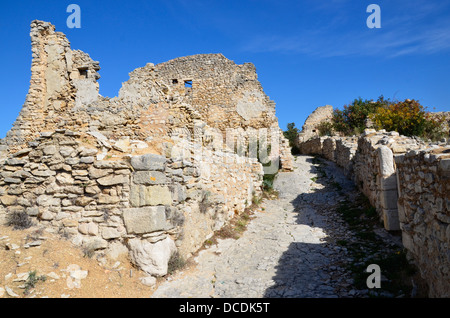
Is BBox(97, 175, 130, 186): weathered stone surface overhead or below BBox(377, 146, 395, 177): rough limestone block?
below

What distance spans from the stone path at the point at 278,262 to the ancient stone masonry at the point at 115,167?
1.96ft

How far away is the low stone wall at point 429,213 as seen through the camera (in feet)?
9.95

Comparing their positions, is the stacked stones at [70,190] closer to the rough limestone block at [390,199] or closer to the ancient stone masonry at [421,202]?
the ancient stone masonry at [421,202]

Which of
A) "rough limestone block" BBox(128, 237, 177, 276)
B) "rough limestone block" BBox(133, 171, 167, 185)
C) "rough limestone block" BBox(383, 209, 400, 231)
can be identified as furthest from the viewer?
"rough limestone block" BBox(383, 209, 400, 231)

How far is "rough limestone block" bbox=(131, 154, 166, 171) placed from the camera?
4.83m

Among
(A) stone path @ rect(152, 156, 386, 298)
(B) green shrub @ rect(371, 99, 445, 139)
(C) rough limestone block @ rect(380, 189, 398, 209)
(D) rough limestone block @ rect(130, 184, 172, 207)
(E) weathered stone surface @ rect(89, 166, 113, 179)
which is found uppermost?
(B) green shrub @ rect(371, 99, 445, 139)

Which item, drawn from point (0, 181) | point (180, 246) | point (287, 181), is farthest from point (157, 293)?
point (287, 181)

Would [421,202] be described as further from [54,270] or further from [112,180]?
[54,270]

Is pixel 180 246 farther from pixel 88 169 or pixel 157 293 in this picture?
pixel 88 169

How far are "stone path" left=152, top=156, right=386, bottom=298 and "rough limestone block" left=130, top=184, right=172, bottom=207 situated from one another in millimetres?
1333

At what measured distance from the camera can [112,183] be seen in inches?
186

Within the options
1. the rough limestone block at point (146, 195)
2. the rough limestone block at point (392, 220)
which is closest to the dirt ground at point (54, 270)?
the rough limestone block at point (146, 195)

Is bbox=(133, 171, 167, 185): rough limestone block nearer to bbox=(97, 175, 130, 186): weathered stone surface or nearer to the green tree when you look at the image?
bbox=(97, 175, 130, 186): weathered stone surface

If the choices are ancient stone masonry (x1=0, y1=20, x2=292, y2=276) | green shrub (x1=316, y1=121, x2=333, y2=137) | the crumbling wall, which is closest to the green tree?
the crumbling wall
